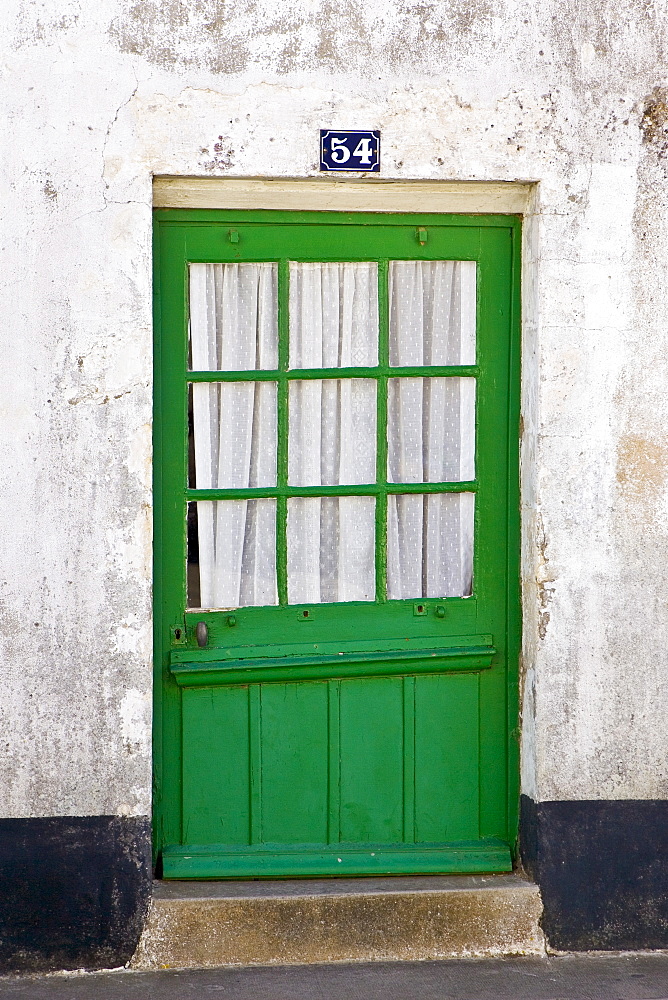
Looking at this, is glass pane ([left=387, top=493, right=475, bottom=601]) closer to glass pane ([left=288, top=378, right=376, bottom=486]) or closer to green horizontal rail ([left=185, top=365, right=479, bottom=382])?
glass pane ([left=288, top=378, right=376, bottom=486])

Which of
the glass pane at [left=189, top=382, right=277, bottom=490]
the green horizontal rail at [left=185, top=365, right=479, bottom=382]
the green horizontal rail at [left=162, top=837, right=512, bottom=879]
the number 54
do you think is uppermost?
the number 54

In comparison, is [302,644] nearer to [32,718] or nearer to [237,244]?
[32,718]

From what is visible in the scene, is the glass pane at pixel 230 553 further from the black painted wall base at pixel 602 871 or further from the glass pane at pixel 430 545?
the black painted wall base at pixel 602 871

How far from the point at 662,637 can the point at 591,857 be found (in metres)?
0.88

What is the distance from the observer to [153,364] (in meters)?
3.85

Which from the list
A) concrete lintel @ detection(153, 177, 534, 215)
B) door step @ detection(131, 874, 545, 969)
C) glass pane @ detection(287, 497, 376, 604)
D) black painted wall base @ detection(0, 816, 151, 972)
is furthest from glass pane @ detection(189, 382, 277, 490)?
door step @ detection(131, 874, 545, 969)

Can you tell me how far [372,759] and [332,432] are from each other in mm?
1296

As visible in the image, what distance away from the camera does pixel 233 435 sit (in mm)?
3959

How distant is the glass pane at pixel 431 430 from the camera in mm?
4039

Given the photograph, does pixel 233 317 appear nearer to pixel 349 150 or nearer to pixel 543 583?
pixel 349 150

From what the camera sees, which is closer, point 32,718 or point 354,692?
point 32,718

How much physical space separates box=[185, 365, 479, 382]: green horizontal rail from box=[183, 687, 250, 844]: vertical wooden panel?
1201 mm

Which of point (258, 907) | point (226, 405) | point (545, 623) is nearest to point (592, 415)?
point (545, 623)

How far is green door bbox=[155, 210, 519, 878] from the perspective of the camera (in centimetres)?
392
